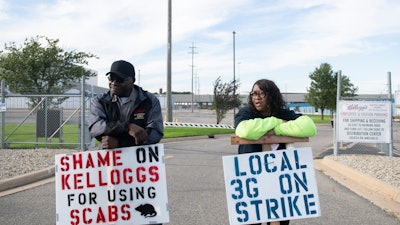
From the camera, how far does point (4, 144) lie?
13.7 m

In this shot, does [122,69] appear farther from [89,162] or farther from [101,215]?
[101,215]

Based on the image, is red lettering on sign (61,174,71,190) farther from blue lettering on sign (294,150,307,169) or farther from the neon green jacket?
blue lettering on sign (294,150,307,169)

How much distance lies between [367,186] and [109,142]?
19.6 ft

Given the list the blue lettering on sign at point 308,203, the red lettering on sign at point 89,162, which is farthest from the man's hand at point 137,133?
the blue lettering on sign at point 308,203

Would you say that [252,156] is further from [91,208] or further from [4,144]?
[4,144]

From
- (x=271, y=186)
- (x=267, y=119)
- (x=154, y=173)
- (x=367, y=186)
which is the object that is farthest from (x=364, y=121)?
(x=154, y=173)

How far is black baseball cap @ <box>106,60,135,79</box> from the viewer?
136 inches

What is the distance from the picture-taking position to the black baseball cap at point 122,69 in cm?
346

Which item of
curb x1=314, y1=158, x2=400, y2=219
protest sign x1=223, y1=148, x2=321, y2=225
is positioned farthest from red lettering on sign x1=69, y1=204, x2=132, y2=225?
curb x1=314, y1=158, x2=400, y2=219

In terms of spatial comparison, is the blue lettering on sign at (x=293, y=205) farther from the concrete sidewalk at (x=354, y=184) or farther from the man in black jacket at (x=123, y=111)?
the concrete sidewalk at (x=354, y=184)

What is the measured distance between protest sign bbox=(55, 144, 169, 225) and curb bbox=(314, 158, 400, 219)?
3.78 m

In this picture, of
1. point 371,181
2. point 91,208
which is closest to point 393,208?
point 371,181

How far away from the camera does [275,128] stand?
3479 millimetres

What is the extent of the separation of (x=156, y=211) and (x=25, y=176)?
18.2ft
